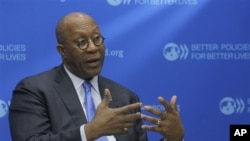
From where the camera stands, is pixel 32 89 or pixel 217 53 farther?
pixel 217 53

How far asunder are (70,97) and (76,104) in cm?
5

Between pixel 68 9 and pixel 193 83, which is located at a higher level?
pixel 68 9

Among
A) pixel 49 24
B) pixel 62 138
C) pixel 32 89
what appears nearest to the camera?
pixel 62 138

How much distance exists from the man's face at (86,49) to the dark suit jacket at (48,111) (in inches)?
Result: 4.6

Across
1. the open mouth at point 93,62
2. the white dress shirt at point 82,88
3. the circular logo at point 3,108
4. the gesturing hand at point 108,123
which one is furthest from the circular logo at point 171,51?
the gesturing hand at point 108,123

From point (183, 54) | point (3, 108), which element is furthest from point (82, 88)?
point (183, 54)

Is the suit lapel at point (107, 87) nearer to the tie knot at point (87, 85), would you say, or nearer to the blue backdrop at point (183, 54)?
the tie knot at point (87, 85)

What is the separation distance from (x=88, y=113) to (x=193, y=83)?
1.59 meters

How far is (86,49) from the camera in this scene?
8.71ft

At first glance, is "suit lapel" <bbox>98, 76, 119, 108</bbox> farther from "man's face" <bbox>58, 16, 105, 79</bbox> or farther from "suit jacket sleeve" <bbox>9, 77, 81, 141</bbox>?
"suit jacket sleeve" <bbox>9, 77, 81, 141</bbox>

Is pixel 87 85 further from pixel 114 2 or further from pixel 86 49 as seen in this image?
pixel 114 2

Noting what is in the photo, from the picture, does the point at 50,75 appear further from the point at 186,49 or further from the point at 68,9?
the point at 186,49

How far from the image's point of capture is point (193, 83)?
4.09 metres

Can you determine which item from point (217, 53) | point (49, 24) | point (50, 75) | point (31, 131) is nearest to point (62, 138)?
point (31, 131)
